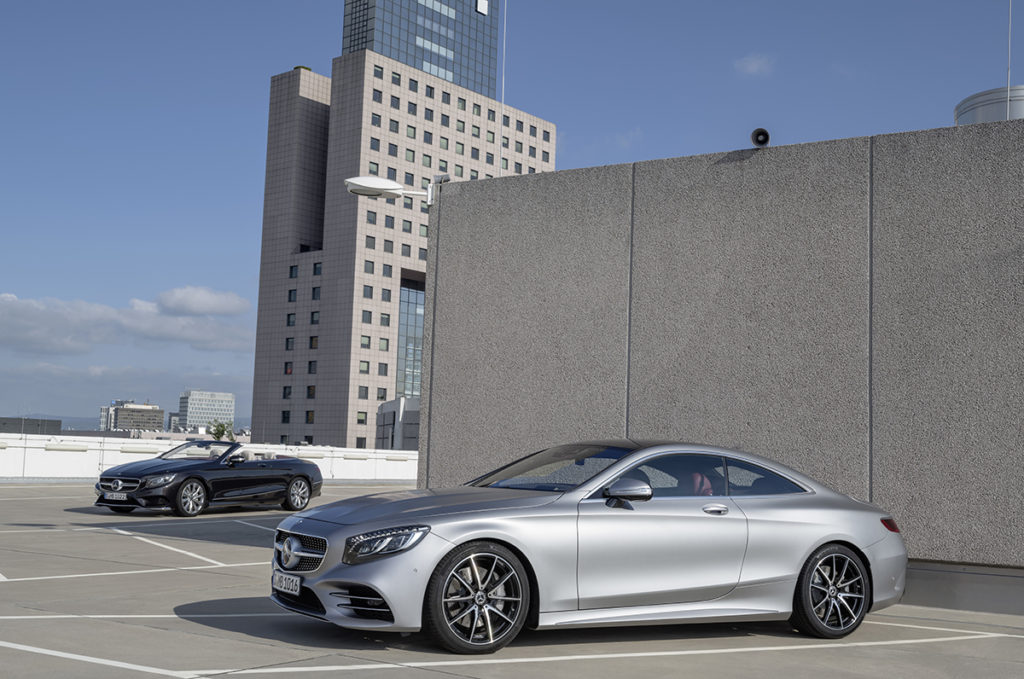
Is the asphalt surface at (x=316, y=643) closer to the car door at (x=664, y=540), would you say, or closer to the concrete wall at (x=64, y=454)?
the car door at (x=664, y=540)

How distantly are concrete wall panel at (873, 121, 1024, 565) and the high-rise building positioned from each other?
3328 inches

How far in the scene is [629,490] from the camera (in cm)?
671

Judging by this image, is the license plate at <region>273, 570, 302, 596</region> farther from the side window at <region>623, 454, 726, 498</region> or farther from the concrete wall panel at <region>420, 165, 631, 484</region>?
the concrete wall panel at <region>420, 165, 631, 484</region>

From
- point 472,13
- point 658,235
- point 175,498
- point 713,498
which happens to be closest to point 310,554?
point 713,498

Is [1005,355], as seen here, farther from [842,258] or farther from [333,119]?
[333,119]

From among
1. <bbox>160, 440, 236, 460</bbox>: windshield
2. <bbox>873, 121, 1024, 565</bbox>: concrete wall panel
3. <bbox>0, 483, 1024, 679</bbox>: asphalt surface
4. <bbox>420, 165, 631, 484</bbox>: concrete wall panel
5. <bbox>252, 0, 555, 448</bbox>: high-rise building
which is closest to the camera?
<bbox>0, 483, 1024, 679</bbox>: asphalt surface

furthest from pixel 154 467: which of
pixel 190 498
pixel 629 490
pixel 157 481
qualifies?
pixel 629 490

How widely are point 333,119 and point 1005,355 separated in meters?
91.3

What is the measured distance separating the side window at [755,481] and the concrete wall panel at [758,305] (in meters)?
2.44

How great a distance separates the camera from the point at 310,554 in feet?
21.0

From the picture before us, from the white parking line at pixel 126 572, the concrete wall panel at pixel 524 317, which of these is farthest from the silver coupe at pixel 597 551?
the white parking line at pixel 126 572

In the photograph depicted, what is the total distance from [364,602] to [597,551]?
1.57m

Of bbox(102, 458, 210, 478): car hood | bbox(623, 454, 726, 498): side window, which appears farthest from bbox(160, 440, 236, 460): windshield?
bbox(623, 454, 726, 498): side window

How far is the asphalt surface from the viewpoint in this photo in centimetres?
571
